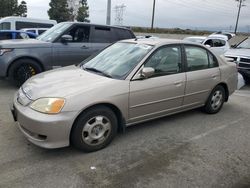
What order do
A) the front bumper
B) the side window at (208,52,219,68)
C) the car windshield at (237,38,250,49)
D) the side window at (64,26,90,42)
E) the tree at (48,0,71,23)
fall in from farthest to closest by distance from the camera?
the tree at (48,0,71,23)
the car windshield at (237,38,250,49)
the side window at (64,26,90,42)
the side window at (208,52,219,68)
the front bumper

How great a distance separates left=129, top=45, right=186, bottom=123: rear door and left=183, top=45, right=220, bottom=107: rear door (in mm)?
196

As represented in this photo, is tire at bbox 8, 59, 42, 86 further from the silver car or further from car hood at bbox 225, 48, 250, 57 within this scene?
car hood at bbox 225, 48, 250, 57

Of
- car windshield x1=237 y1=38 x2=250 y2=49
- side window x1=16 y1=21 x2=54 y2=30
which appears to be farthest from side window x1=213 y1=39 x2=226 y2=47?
side window x1=16 y1=21 x2=54 y2=30

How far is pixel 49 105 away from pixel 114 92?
918 millimetres

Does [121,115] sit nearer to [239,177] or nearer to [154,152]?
[154,152]

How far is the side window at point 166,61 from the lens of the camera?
14.3 ft

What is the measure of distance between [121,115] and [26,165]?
4.73 ft

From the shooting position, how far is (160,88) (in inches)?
171

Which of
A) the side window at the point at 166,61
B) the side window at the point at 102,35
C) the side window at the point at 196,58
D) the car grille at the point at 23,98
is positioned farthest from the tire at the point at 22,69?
the side window at the point at 196,58

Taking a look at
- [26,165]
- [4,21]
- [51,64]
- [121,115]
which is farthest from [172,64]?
[4,21]

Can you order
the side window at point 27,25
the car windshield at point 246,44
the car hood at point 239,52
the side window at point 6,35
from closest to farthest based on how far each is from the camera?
the car hood at point 239,52
the car windshield at point 246,44
the side window at point 6,35
the side window at point 27,25

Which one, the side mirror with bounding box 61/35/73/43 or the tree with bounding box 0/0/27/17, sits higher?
the tree with bounding box 0/0/27/17

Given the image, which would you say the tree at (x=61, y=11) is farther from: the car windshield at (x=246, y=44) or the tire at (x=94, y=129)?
the tire at (x=94, y=129)

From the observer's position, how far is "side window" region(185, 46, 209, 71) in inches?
193
